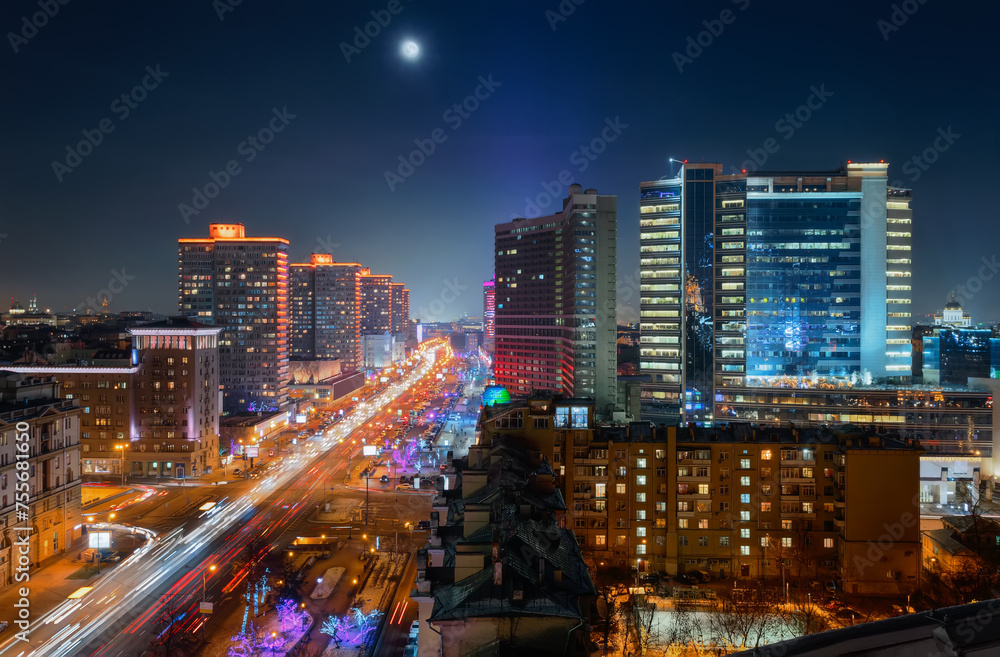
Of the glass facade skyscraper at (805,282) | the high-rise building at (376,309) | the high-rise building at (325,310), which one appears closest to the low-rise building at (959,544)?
the glass facade skyscraper at (805,282)

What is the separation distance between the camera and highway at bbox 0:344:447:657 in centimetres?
2464

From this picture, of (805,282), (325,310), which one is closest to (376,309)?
(325,310)

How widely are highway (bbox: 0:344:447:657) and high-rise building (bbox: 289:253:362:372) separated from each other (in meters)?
88.2

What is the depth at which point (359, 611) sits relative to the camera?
27.7 metres

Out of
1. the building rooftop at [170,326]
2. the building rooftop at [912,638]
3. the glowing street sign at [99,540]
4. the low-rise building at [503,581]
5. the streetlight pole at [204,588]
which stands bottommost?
A: the streetlight pole at [204,588]

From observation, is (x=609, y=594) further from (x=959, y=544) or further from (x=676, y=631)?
(x=959, y=544)

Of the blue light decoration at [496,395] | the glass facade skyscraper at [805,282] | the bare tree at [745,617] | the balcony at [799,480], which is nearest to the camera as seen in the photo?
the bare tree at [745,617]

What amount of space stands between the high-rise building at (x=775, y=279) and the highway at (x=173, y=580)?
4608 cm

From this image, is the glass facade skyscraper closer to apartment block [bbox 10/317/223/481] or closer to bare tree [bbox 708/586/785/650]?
bare tree [bbox 708/586/785/650]

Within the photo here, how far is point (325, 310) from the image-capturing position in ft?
457

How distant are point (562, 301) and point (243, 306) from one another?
50790mm

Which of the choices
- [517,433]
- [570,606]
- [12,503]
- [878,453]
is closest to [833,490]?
[878,453]

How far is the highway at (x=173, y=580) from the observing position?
24.6 metres

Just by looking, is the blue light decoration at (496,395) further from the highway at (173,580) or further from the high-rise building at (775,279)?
the high-rise building at (775,279)
